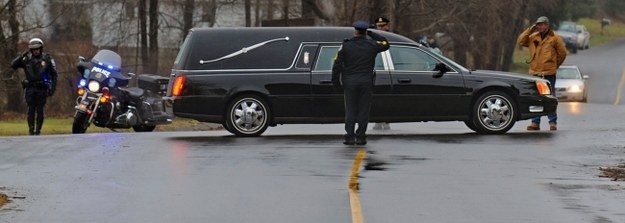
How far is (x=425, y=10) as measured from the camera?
3925 cm

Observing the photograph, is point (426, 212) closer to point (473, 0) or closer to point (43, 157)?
point (43, 157)

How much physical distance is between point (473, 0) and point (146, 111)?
21103mm

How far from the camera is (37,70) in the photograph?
66.2 ft

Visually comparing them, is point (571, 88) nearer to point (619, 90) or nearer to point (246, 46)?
point (619, 90)

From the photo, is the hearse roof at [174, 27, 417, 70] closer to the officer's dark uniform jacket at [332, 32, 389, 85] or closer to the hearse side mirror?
the hearse side mirror

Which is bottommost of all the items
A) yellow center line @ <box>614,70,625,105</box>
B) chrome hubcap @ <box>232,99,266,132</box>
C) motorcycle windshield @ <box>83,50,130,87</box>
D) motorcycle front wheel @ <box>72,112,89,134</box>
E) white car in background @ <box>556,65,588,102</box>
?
yellow center line @ <box>614,70,625,105</box>

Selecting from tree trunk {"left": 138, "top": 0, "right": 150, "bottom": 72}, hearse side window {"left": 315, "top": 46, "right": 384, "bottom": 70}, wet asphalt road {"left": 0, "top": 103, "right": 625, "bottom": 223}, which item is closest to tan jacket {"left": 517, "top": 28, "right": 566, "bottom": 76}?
wet asphalt road {"left": 0, "top": 103, "right": 625, "bottom": 223}

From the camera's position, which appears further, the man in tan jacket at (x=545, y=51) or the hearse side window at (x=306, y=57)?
the man in tan jacket at (x=545, y=51)

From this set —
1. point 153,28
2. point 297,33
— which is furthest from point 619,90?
point 297,33

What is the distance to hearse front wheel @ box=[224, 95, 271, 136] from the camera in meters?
16.7

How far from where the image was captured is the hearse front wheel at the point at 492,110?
17062 mm

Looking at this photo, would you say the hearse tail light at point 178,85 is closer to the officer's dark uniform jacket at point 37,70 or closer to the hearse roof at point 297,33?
the hearse roof at point 297,33

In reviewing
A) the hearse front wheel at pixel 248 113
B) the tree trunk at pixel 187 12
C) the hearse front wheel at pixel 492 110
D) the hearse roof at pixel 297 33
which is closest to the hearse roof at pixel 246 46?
the hearse roof at pixel 297 33

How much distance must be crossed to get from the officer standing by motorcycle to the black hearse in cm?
396
